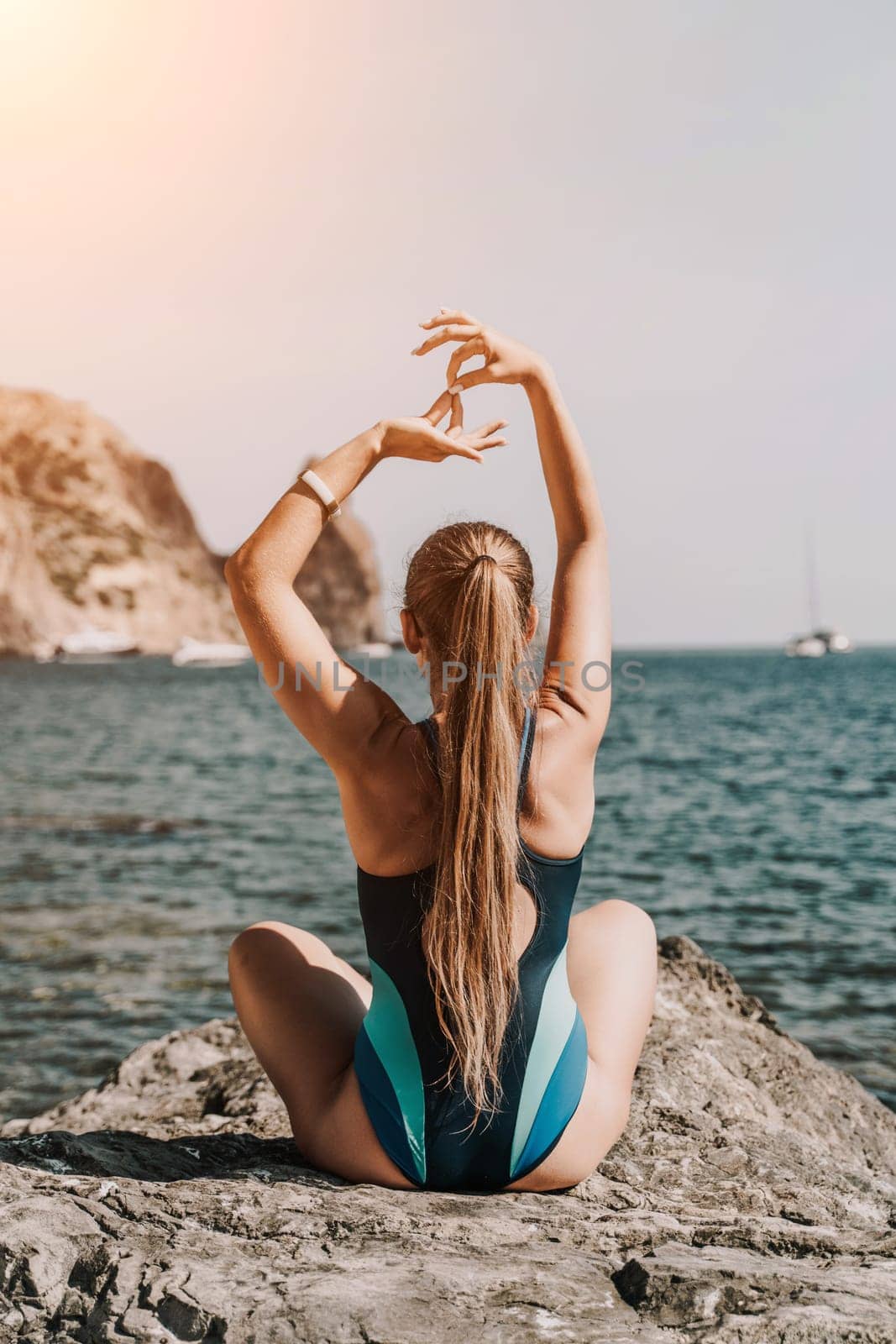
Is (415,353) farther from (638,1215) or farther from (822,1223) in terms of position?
(822,1223)

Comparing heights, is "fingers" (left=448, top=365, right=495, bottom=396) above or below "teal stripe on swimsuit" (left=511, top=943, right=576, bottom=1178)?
above

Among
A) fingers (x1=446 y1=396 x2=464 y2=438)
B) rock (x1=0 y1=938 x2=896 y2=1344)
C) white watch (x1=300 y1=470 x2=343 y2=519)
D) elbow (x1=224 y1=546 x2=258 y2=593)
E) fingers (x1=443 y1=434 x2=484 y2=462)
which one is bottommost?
rock (x1=0 y1=938 x2=896 y2=1344)

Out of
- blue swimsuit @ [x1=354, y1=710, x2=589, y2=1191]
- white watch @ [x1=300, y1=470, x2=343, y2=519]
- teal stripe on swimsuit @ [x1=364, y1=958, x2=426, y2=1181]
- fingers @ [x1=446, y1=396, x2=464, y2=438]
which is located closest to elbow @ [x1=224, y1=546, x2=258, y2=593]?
white watch @ [x1=300, y1=470, x2=343, y2=519]

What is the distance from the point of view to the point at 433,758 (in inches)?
95.3

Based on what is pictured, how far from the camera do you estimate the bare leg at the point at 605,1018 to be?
263cm

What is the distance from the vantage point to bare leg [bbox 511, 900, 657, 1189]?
8.62 ft

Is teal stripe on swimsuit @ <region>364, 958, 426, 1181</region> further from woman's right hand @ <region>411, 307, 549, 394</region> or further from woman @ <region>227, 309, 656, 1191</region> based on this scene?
woman's right hand @ <region>411, 307, 549, 394</region>

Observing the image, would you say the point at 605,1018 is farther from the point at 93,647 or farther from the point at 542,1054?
the point at 93,647

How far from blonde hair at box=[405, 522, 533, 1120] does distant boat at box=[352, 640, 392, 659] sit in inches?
4451

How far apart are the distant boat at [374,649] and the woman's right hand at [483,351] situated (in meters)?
113

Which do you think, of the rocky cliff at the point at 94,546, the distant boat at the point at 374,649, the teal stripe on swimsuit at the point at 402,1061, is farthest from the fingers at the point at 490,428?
the distant boat at the point at 374,649

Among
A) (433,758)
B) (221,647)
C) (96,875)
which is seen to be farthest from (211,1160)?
(221,647)

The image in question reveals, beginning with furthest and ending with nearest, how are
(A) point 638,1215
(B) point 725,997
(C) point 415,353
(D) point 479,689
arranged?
(B) point 725,997, (C) point 415,353, (A) point 638,1215, (D) point 479,689

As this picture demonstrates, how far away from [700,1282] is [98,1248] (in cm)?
111
